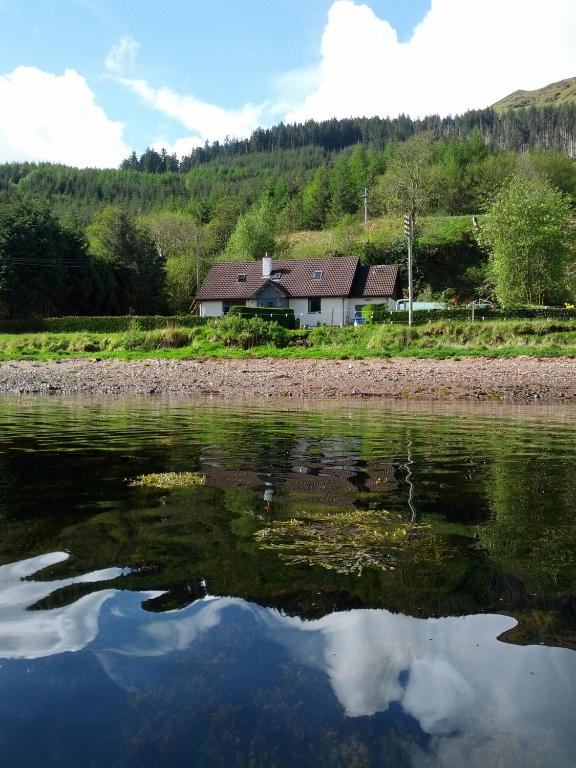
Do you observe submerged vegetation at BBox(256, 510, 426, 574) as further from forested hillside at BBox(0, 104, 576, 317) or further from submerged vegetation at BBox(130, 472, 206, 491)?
forested hillside at BBox(0, 104, 576, 317)

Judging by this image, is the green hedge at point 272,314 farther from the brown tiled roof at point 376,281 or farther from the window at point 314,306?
the brown tiled roof at point 376,281

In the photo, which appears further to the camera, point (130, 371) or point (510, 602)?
point (130, 371)

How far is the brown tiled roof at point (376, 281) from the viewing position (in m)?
64.4

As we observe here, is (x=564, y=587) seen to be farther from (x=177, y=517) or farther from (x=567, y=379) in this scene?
(x=567, y=379)

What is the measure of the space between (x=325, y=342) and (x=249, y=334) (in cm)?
490

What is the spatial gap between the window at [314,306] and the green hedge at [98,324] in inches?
586

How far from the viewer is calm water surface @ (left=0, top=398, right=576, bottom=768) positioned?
300 centimetres

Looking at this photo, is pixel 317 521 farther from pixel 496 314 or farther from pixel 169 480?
pixel 496 314

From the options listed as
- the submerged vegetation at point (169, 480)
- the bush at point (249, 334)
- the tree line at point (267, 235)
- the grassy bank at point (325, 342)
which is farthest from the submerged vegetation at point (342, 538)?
the tree line at point (267, 235)

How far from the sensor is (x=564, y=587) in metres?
4.70

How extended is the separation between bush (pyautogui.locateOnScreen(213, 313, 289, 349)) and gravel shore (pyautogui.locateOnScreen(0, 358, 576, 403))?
576cm

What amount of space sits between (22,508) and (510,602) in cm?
532

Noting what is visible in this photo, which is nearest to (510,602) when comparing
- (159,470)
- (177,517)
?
(177,517)

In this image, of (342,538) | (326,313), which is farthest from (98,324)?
(342,538)
